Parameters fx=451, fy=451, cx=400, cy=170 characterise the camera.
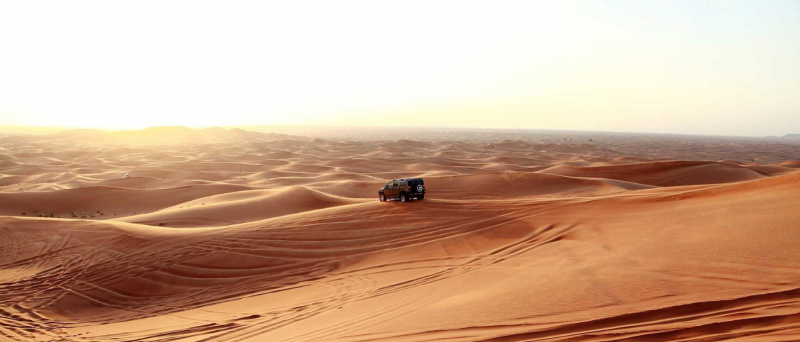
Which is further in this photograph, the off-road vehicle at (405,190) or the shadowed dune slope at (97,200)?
the shadowed dune slope at (97,200)

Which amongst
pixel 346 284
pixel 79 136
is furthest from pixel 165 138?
pixel 346 284

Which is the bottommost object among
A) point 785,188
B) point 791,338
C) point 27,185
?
point 27,185

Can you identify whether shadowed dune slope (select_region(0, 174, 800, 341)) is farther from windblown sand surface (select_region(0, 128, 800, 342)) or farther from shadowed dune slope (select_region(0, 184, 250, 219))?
shadowed dune slope (select_region(0, 184, 250, 219))

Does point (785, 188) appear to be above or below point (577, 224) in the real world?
above

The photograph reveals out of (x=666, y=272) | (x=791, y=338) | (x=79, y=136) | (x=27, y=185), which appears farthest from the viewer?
(x=79, y=136)

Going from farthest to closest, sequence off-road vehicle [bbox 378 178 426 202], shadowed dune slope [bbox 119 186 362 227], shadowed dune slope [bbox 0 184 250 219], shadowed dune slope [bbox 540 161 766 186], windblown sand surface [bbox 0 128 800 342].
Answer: shadowed dune slope [bbox 540 161 766 186] → shadowed dune slope [bbox 0 184 250 219] → shadowed dune slope [bbox 119 186 362 227] → off-road vehicle [bbox 378 178 426 202] → windblown sand surface [bbox 0 128 800 342]

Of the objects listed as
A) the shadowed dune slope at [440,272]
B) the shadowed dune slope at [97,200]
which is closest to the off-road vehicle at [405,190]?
the shadowed dune slope at [440,272]

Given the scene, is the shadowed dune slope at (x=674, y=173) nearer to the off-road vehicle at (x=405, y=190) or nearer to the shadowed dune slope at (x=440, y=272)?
the shadowed dune slope at (x=440, y=272)

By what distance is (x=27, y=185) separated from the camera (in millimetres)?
33281

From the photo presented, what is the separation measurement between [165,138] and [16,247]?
92.0 m

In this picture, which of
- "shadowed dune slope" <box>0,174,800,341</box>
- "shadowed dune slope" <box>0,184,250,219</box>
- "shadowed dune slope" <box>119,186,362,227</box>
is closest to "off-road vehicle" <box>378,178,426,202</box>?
"shadowed dune slope" <box>0,174,800,341</box>

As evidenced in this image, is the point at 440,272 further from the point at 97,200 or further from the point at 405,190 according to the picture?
the point at 97,200

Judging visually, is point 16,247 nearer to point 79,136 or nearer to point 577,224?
point 577,224

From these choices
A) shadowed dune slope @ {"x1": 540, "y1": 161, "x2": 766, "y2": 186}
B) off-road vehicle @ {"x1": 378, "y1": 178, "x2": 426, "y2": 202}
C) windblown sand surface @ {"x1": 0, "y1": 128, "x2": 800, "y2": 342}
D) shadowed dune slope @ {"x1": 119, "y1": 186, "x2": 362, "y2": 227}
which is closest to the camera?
windblown sand surface @ {"x1": 0, "y1": 128, "x2": 800, "y2": 342}
